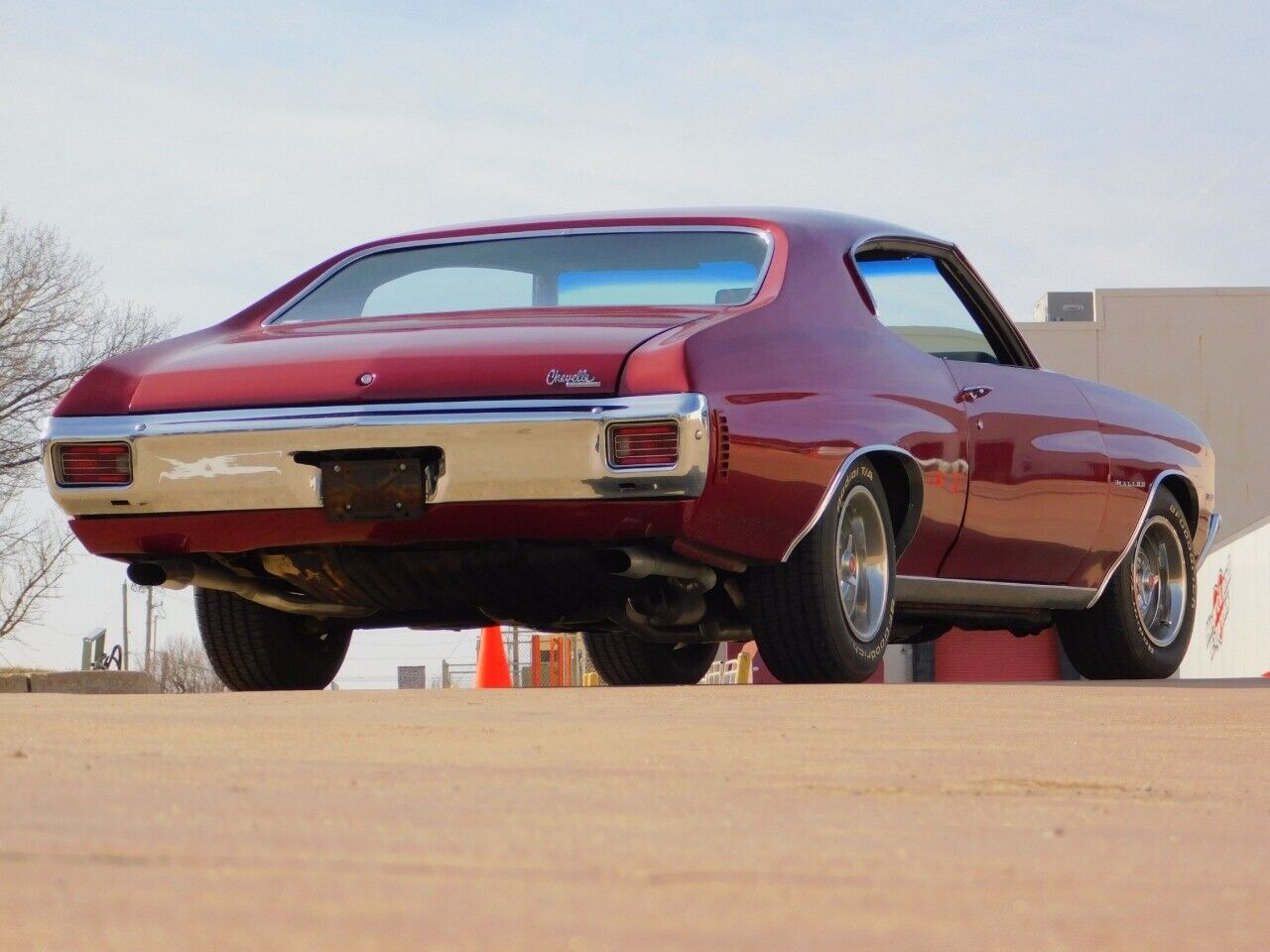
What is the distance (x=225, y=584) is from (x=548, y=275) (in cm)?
138

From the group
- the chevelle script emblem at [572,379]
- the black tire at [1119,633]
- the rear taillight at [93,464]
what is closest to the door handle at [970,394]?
the black tire at [1119,633]

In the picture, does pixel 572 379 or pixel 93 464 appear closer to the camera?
pixel 572 379

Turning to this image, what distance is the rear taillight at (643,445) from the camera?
5.68 metres

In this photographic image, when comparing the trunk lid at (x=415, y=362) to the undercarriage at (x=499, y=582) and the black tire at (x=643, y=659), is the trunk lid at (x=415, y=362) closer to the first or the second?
the undercarriage at (x=499, y=582)

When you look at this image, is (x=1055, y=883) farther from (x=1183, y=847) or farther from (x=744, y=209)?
(x=744, y=209)

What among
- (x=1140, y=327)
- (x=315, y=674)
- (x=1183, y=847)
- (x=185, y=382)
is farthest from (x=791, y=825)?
(x=1140, y=327)

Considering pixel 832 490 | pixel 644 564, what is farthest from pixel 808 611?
pixel 644 564

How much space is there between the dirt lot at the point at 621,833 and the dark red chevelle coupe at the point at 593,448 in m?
1.30

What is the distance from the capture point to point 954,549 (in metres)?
7.23

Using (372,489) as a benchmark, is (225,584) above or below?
below

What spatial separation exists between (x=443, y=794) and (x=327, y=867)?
0.76 meters

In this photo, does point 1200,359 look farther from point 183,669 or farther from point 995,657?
point 183,669

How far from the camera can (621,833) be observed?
2.38 meters

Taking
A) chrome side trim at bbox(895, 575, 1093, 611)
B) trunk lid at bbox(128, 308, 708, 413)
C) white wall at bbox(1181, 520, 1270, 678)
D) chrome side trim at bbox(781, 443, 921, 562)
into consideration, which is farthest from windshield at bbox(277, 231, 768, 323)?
white wall at bbox(1181, 520, 1270, 678)
